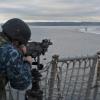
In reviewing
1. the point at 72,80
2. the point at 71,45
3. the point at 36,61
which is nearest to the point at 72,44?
the point at 71,45

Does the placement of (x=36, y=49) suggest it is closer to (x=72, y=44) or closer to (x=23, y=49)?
(x=23, y=49)

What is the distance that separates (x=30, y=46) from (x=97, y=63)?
2.52m

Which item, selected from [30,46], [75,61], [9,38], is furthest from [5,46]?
[75,61]

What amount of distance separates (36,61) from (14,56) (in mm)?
1124

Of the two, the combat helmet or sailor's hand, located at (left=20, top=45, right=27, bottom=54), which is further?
sailor's hand, located at (left=20, top=45, right=27, bottom=54)

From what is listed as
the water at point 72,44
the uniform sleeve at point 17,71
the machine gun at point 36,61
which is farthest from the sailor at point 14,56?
the water at point 72,44

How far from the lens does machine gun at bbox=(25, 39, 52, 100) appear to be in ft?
16.4

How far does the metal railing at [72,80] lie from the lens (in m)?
6.92

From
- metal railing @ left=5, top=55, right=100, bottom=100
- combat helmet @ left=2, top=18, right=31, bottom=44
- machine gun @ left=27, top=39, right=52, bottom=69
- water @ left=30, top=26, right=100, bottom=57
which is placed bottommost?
water @ left=30, top=26, right=100, bottom=57

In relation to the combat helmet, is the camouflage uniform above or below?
below

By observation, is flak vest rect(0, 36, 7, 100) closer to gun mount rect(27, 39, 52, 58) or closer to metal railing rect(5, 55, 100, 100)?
gun mount rect(27, 39, 52, 58)

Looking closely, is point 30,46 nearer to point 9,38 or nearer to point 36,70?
point 36,70

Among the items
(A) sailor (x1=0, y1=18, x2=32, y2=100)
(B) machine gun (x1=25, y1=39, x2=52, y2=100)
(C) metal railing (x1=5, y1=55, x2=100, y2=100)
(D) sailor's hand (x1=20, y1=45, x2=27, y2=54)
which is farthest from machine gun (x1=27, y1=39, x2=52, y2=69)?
(C) metal railing (x1=5, y1=55, x2=100, y2=100)

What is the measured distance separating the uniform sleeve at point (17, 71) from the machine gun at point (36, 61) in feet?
1.75
